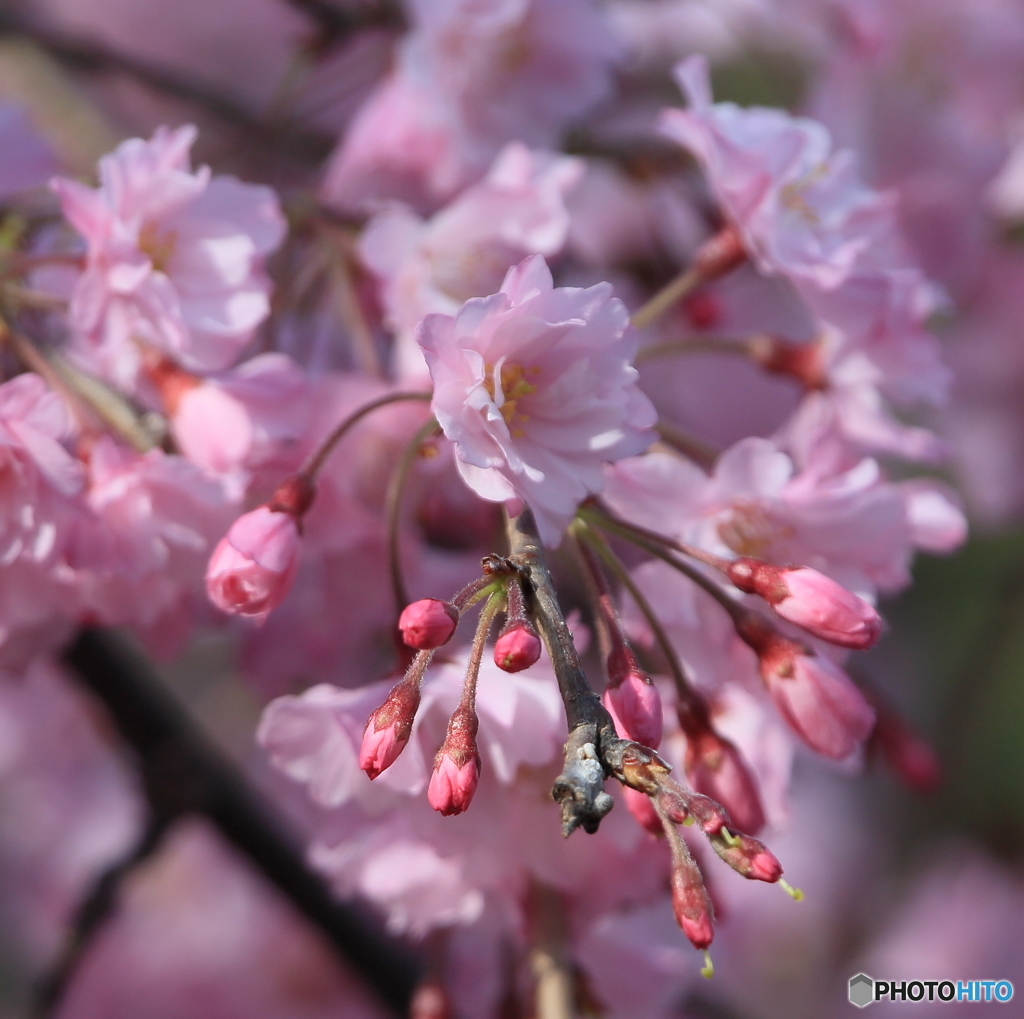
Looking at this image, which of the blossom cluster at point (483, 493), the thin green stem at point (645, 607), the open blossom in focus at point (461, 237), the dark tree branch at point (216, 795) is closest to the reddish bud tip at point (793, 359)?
the blossom cluster at point (483, 493)

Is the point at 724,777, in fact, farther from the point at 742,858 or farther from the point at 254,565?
the point at 254,565

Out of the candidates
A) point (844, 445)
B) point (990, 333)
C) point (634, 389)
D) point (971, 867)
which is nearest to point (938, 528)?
point (844, 445)

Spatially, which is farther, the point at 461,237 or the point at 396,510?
the point at 461,237

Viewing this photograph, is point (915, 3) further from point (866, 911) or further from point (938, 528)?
point (866, 911)

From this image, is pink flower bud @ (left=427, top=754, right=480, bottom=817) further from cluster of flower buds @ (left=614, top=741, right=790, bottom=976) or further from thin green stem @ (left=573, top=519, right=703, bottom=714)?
thin green stem @ (left=573, top=519, right=703, bottom=714)

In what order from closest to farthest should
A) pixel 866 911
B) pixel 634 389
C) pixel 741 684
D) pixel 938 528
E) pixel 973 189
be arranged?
1. pixel 634 389
2. pixel 741 684
3. pixel 938 528
4. pixel 973 189
5. pixel 866 911

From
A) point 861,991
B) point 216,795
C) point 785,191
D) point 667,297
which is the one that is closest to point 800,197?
point 785,191
